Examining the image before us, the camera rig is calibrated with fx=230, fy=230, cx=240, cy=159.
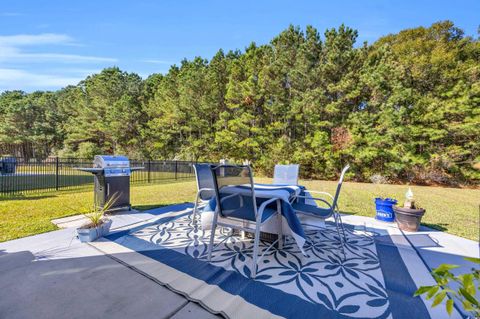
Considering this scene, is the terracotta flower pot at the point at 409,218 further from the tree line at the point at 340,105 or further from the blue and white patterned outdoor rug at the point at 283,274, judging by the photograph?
the tree line at the point at 340,105

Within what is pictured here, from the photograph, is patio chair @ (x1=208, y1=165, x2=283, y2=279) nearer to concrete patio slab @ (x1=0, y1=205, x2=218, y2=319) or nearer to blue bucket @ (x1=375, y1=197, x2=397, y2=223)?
concrete patio slab @ (x1=0, y1=205, x2=218, y2=319)

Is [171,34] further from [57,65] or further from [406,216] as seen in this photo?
[406,216]

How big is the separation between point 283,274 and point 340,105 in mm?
11657

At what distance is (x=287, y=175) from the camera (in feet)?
14.0

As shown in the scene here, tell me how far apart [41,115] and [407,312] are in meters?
31.6

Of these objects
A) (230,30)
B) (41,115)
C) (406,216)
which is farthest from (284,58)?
(41,115)

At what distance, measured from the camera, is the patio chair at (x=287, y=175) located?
4.22 metres

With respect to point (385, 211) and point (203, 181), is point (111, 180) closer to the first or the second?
point (203, 181)

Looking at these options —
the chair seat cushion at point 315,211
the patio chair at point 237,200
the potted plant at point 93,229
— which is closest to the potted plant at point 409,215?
the chair seat cushion at point 315,211

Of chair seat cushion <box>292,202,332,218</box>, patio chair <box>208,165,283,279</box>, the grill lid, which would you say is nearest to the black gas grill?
the grill lid

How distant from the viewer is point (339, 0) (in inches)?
280

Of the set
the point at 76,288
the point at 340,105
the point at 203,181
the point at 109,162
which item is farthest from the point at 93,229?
the point at 340,105

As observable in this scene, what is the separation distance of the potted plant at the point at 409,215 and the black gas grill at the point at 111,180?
183 inches

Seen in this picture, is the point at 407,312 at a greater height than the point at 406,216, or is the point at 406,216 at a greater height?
the point at 406,216
